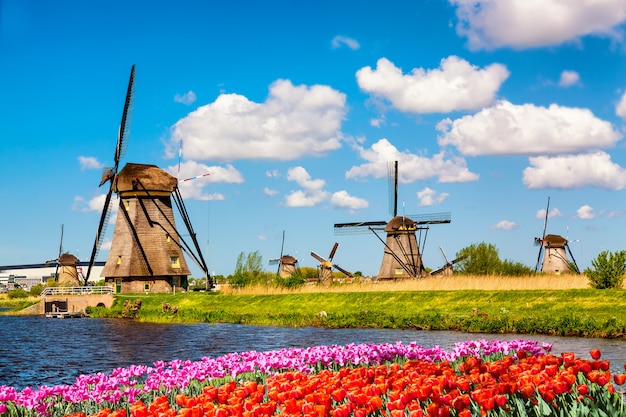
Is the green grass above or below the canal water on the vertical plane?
above

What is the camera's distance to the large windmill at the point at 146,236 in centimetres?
5172

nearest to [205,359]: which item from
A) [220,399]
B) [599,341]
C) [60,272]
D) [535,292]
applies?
[220,399]

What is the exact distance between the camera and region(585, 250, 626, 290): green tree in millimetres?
29391

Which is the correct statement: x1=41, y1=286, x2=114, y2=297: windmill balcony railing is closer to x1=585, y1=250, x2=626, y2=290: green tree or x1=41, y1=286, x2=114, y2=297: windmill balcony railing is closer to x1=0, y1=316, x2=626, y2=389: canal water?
x1=0, y1=316, x2=626, y2=389: canal water

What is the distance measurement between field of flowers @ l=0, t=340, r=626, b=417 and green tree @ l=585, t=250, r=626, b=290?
20056 mm

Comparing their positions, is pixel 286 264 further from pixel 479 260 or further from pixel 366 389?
pixel 366 389

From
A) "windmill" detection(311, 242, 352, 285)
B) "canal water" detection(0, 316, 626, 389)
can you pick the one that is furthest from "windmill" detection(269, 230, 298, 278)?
"canal water" detection(0, 316, 626, 389)

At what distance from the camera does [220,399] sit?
23.9ft

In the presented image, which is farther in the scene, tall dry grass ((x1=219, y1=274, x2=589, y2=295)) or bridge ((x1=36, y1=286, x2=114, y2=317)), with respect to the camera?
bridge ((x1=36, y1=286, x2=114, y2=317))

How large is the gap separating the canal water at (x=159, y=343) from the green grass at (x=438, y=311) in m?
1.05

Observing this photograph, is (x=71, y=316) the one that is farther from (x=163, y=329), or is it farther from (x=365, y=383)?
(x=365, y=383)

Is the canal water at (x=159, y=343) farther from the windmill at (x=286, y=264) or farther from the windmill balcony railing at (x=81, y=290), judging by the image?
the windmill at (x=286, y=264)

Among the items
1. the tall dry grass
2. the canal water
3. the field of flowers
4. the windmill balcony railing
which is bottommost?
the canal water

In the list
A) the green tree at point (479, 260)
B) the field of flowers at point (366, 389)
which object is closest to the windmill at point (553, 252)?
the green tree at point (479, 260)
